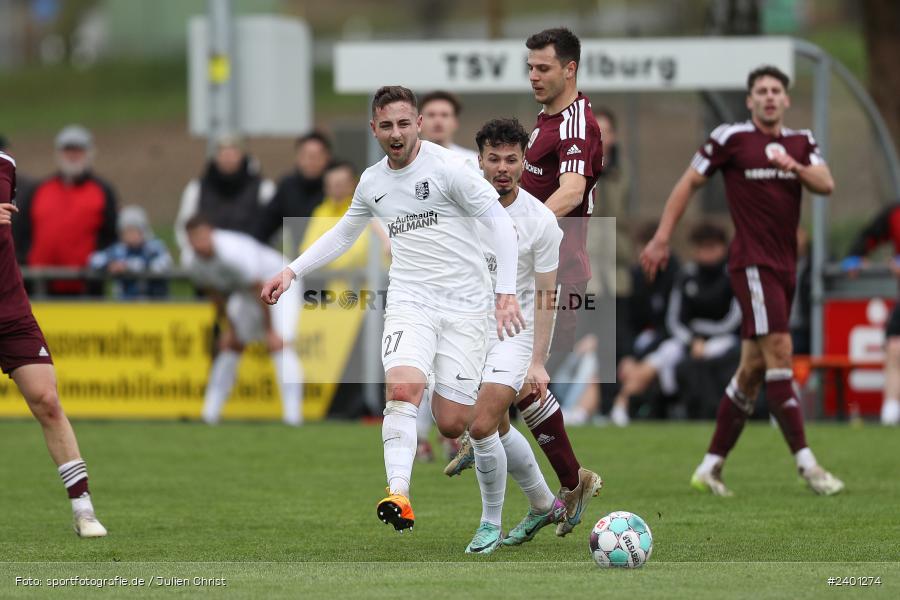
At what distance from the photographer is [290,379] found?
16516mm

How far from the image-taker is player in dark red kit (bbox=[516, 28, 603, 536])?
9172 millimetres

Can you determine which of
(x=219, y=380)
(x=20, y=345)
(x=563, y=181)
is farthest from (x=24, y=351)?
(x=219, y=380)

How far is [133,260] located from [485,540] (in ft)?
30.9

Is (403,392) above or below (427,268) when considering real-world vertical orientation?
below

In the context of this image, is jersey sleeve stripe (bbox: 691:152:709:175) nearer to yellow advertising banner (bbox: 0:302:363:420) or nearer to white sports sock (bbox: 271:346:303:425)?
Result: white sports sock (bbox: 271:346:303:425)

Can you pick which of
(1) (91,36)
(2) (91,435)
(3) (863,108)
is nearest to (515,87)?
(3) (863,108)

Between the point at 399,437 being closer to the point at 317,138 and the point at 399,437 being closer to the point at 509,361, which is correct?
the point at 509,361

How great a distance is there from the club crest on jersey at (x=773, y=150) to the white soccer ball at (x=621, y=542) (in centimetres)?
372

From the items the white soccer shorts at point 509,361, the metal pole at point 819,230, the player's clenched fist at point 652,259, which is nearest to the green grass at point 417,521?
the white soccer shorts at point 509,361

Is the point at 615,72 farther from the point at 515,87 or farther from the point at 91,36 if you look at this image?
the point at 91,36

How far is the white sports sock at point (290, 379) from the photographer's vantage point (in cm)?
1648

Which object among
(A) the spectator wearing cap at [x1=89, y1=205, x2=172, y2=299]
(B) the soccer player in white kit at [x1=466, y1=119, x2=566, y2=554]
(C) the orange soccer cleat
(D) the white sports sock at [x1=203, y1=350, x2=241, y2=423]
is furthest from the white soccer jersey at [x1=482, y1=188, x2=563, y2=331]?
(A) the spectator wearing cap at [x1=89, y1=205, x2=172, y2=299]

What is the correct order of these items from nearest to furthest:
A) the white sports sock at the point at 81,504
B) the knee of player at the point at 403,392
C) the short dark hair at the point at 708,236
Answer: the knee of player at the point at 403,392, the white sports sock at the point at 81,504, the short dark hair at the point at 708,236

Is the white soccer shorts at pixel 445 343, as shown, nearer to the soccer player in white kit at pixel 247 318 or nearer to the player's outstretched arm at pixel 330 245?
the player's outstretched arm at pixel 330 245
